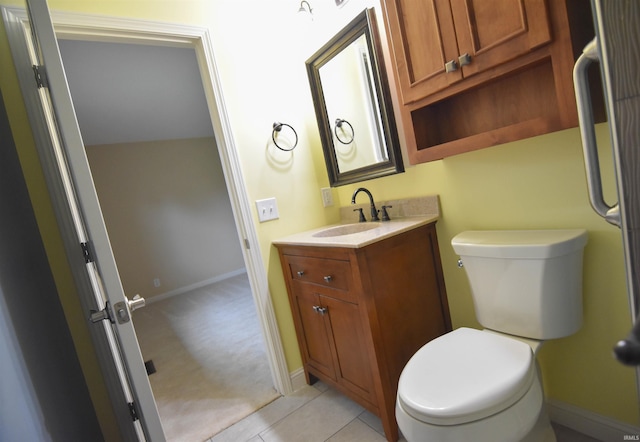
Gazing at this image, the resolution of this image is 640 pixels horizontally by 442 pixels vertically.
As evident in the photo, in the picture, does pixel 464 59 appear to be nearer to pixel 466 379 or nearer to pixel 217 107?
pixel 466 379

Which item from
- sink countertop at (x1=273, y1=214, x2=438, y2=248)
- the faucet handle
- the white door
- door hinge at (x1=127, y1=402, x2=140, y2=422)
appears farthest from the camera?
the faucet handle

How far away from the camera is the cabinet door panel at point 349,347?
1341 millimetres

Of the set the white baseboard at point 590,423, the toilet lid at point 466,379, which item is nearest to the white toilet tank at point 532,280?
the toilet lid at point 466,379

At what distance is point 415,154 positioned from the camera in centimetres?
128

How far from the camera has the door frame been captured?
1.39 m

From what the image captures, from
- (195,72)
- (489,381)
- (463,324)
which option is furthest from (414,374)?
(195,72)

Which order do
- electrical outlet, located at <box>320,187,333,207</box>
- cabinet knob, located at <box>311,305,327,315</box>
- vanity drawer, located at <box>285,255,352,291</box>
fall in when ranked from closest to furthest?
1. vanity drawer, located at <box>285,255,352,291</box>
2. cabinet knob, located at <box>311,305,327,315</box>
3. electrical outlet, located at <box>320,187,333,207</box>

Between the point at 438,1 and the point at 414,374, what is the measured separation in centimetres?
125

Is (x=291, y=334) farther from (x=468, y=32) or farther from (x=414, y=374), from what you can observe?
(x=468, y=32)

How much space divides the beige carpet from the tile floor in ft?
0.27

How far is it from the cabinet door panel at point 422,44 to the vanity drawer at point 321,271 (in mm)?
753

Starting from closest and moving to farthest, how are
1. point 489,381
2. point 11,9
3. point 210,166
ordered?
1. point 489,381
2. point 11,9
3. point 210,166

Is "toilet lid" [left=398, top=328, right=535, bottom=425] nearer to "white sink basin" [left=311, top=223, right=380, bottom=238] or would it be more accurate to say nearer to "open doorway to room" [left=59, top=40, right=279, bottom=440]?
A: "white sink basin" [left=311, top=223, right=380, bottom=238]

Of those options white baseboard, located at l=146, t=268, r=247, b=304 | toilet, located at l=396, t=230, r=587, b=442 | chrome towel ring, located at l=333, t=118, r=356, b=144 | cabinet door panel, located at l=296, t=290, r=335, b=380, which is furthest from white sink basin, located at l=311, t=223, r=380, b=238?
white baseboard, located at l=146, t=268, r=247, b=304
